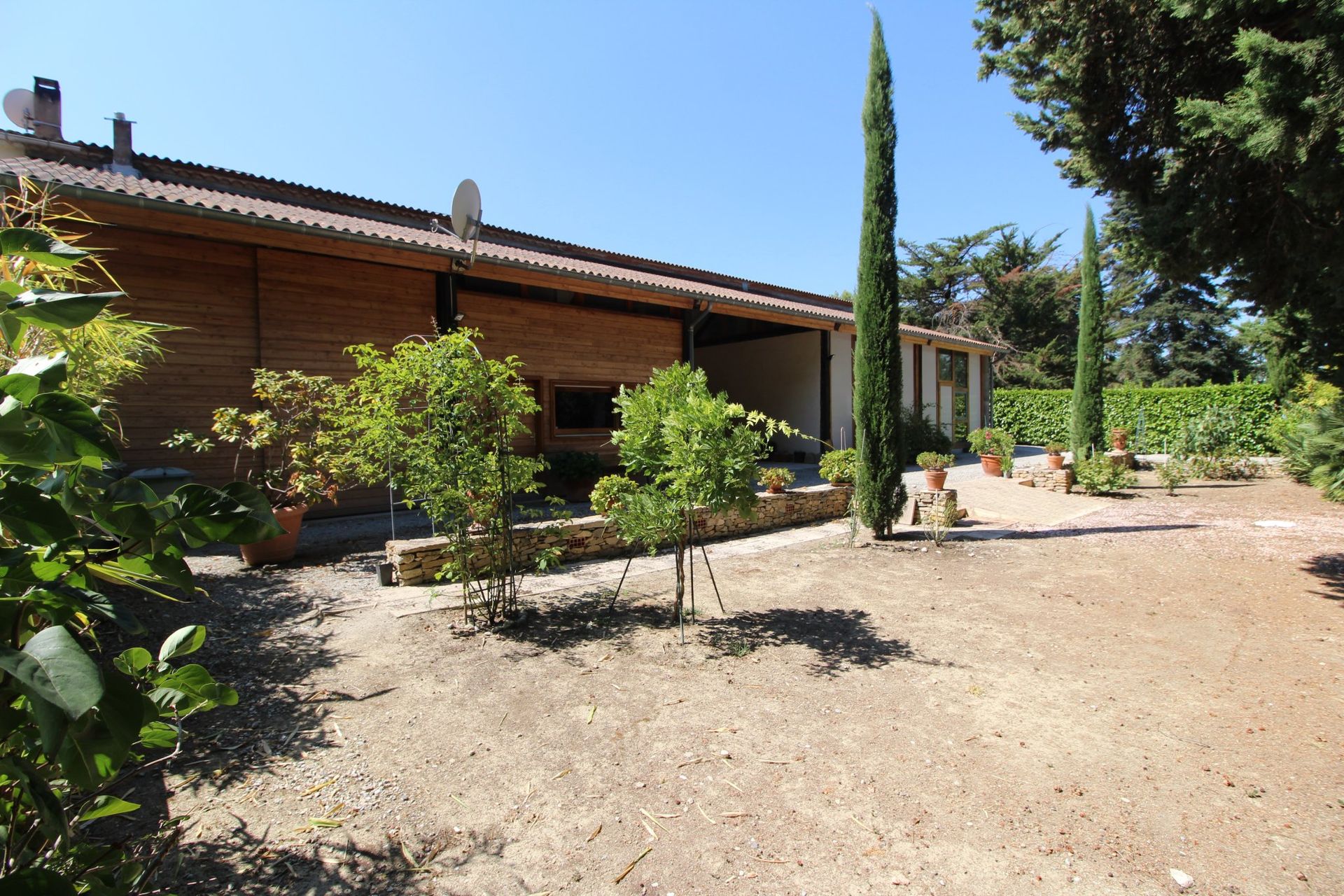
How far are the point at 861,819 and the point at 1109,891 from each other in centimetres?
81

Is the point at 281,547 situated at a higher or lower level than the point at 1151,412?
lower

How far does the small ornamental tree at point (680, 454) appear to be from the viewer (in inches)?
156

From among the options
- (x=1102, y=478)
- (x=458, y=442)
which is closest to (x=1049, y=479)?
(x=1102, y=478)

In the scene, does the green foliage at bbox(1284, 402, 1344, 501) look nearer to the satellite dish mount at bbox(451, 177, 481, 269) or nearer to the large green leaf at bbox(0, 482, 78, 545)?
the large green leaf at bbox(0, 482, 78, 545)

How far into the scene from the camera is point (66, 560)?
915 mm

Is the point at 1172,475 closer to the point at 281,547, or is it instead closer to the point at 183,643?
the point at 281,547

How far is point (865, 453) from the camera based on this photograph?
25.8ft

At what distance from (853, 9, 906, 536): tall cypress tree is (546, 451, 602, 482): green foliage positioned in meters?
4.46

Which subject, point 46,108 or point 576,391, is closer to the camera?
point 46,108

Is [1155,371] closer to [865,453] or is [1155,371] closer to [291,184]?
[865,453]

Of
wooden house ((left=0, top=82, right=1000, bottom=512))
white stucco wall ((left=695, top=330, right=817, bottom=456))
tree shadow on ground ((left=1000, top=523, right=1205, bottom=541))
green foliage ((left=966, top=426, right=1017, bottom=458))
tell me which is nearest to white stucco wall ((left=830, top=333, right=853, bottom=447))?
white stucco wall ((left=695, top=330, right=817, bottom=456))

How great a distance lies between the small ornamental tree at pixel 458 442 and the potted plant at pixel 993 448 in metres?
12.5

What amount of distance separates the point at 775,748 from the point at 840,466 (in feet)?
24.2

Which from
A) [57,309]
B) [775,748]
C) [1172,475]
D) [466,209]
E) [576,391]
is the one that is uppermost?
[466,209]
